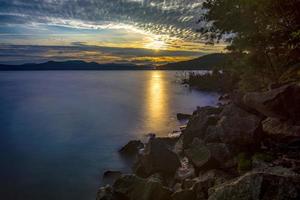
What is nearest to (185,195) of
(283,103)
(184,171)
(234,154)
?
(234,154)

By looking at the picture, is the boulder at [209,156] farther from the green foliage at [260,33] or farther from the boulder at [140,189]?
the green foliage at [260,33]

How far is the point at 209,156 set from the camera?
→ 20.4 metres

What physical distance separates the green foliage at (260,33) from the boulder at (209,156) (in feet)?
29.2

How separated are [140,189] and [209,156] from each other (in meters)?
4.65

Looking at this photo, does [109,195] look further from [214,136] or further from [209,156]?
[214,136]

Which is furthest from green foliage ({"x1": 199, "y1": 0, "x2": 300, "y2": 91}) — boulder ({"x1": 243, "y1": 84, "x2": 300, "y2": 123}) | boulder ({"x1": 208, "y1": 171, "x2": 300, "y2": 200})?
boulder ({"x1": 208, "y1": 171, "x2": 300, "y2": 200})

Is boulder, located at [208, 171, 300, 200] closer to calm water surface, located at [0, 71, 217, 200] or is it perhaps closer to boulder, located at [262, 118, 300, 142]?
boulder, located at [262, 118, 300, 142]

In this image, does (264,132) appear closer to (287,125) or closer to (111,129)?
(287,125)

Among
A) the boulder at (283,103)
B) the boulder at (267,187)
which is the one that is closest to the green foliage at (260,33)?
the boulder at (283,103)

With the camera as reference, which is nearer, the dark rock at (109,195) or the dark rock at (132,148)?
the dark rock at (109,195)

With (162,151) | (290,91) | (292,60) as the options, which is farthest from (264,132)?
(292,60)

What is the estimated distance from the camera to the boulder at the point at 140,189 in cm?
1838

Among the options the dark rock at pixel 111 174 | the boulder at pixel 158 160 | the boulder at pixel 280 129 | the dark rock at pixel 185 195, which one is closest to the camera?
the dark rock at pixel 185 195

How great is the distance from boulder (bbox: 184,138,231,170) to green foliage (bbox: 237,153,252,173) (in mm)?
1163
